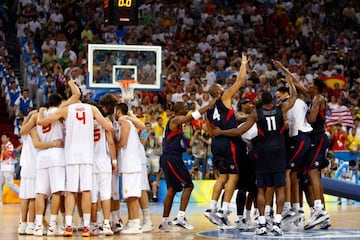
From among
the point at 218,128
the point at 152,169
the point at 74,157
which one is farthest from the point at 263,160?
the point at 152,169

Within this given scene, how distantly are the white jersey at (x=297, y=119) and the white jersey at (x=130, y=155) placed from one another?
255cm

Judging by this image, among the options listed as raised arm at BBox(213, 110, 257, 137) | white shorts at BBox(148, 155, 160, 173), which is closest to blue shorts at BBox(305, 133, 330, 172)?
raised arm at BBox(213, 110, 257, 137)

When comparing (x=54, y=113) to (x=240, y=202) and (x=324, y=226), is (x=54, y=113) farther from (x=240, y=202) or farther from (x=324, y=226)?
(x=324, y=226)

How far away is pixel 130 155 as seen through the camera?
1452cm

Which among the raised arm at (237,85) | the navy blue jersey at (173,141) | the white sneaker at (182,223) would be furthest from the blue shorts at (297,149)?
the white sneaker at (182,223)

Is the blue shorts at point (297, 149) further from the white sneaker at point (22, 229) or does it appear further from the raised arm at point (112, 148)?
the white sneaker at point (22, 229)

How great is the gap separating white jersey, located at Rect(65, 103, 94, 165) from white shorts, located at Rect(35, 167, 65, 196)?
22 cm

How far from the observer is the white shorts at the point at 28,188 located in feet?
47.4

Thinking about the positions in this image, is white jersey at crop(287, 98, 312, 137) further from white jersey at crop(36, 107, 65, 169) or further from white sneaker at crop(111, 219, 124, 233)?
white jersey at crop(36, 107, 65, 169)

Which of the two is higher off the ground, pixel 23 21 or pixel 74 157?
pixel 23 21

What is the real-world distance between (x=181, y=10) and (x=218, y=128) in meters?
16.9

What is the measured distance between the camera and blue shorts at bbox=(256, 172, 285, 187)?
1386cm

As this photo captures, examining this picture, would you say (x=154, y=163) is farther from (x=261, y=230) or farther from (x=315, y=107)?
(x=261, y=230)

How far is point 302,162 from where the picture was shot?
1512cm
